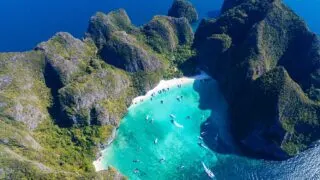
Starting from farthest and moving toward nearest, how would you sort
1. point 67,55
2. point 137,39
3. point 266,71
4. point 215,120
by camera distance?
point 137,39
point 67,55
point 266,71
point 215,120

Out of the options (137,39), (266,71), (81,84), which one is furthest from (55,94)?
(266,71)

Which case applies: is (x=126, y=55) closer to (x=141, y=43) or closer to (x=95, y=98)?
(x=141, y=43)

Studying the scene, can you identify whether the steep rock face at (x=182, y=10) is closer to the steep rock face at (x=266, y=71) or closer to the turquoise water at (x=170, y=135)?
the steep rock face at (x=266, y=71)

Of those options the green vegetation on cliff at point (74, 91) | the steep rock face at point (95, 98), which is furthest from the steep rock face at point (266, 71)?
the steep rock face at point (95, 98)

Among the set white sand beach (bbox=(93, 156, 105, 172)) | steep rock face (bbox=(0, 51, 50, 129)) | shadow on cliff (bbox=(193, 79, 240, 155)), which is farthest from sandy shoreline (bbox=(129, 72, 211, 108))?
steep rock face (bbox=(0, 51, 50, 129))

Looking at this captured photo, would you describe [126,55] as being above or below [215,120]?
above

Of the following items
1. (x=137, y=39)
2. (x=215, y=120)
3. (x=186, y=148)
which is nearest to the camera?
(x=186, y=148)

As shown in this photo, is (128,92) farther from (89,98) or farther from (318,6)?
(318,6)

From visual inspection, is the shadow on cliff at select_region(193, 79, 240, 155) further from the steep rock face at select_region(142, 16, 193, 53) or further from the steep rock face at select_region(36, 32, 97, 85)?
the steep rock face at select_region(36, 32, 97, 85)
